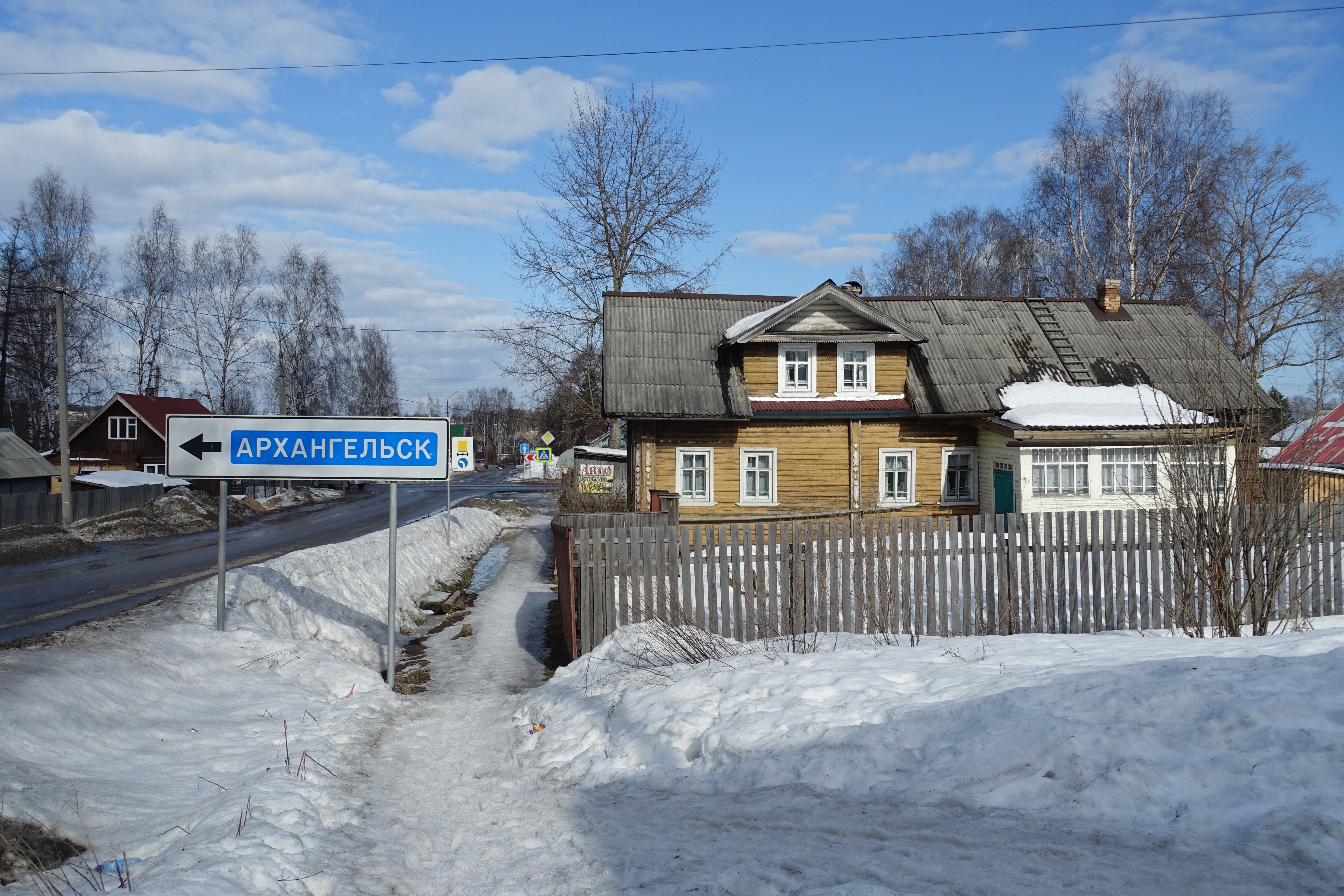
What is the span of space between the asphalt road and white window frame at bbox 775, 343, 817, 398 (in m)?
12.3

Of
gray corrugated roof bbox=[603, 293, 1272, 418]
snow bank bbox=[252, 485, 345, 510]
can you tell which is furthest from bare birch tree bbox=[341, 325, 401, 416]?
gray corrugated roof bbox=[603, 293, 1272, 418]

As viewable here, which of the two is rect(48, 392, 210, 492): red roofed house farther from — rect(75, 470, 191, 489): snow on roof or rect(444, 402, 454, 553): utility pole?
rect(444, 402, 454, 553): utility pole

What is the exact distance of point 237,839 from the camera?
389 cm

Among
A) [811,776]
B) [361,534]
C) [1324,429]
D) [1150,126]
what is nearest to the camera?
[811,776]

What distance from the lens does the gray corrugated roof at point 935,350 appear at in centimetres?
1895

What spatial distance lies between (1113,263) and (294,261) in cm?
4338

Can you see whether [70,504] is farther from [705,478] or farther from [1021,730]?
[1021,730]

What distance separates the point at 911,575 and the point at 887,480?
468 inches

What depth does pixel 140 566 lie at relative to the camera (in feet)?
59.7

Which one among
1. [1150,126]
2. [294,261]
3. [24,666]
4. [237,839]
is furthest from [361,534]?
[1150,126]

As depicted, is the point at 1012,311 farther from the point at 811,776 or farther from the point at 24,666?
the point at 24,666

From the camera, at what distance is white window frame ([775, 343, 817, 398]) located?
64.5ft

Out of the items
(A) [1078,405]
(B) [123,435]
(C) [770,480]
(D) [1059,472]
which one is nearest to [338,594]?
(C) [770,480]

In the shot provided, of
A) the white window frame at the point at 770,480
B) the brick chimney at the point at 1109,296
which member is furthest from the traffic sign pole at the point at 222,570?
the brick chimney at the point at 1109,296
